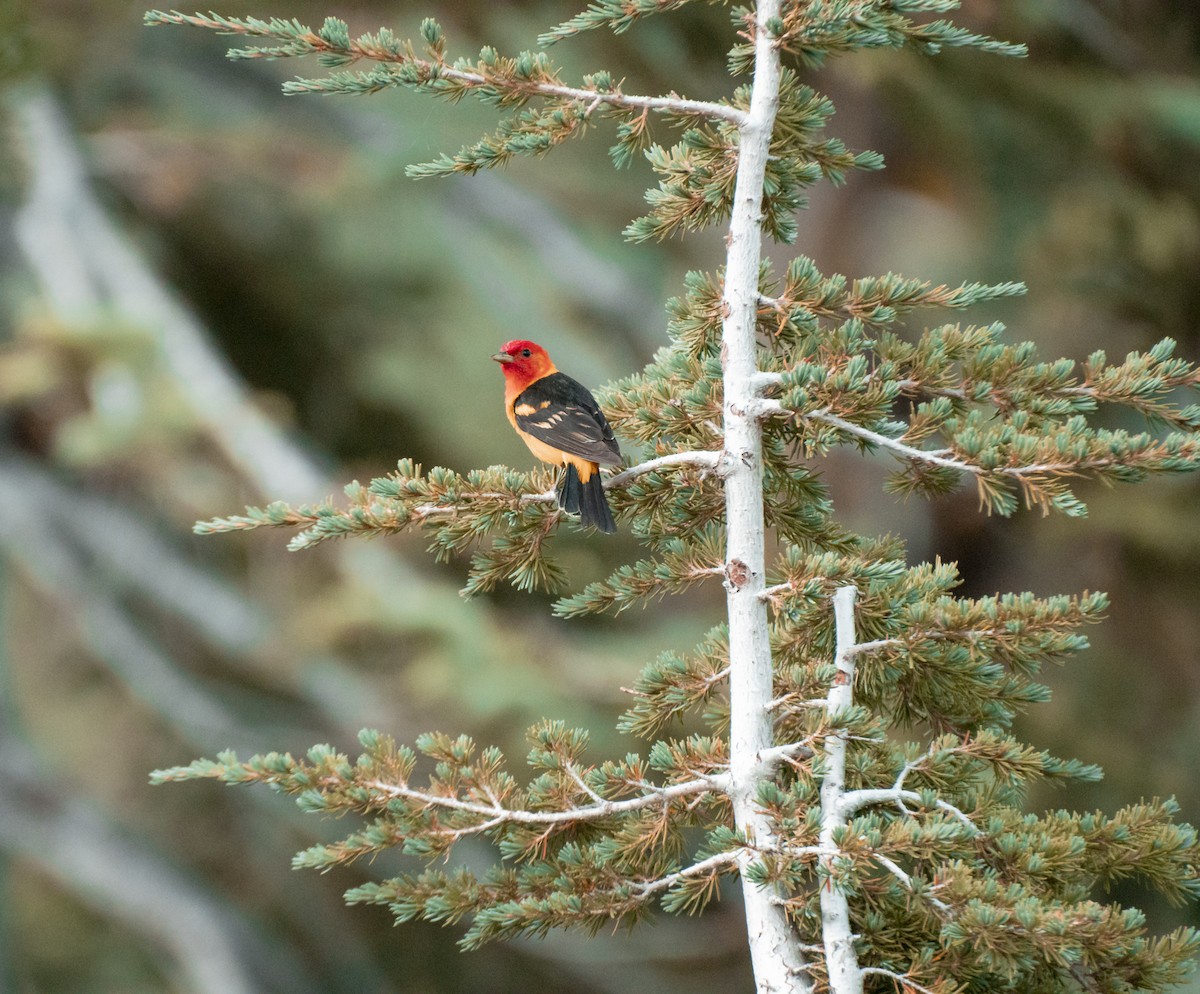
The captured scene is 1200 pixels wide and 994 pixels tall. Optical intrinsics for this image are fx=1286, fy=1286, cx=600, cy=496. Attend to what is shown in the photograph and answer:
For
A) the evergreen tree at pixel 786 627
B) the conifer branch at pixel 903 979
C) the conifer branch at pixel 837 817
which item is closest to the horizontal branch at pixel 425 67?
the evergreen tree at pixel 786 627

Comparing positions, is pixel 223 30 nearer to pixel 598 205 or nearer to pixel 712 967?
pixel 598 205

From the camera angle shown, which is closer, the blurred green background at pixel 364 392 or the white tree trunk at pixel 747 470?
the white tree trunk at pixel 747 470

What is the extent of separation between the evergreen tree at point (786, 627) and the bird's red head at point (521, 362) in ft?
5.25

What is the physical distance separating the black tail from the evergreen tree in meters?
0.05

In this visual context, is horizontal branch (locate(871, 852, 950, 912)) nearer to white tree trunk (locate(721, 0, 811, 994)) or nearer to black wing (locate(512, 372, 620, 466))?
white tree trunk (locate(721, 0, 811, 994))

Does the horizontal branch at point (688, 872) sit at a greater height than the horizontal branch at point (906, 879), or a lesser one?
greater

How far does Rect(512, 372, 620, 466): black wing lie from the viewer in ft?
9.75

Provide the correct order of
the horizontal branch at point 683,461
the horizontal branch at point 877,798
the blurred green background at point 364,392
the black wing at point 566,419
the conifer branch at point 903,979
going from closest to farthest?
the conifer branch at point 903,979 → the horizontal branch at point 877,798 → the horizontal branch at point 683,461 → the black wing at point 566,419 → the blurred green background at point 364,392

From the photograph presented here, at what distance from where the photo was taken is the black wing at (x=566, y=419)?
297 cm

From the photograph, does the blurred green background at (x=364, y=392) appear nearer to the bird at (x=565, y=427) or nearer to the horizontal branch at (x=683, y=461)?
the bird at (x=565, y=427)

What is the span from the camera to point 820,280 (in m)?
2.48

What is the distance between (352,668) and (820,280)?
5.12 m

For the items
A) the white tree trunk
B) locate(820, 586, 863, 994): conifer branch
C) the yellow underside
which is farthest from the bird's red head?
locate(820, 586, 863, 994): conifer branch

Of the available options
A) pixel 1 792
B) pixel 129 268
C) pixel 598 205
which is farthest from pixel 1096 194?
pixel 1 792
